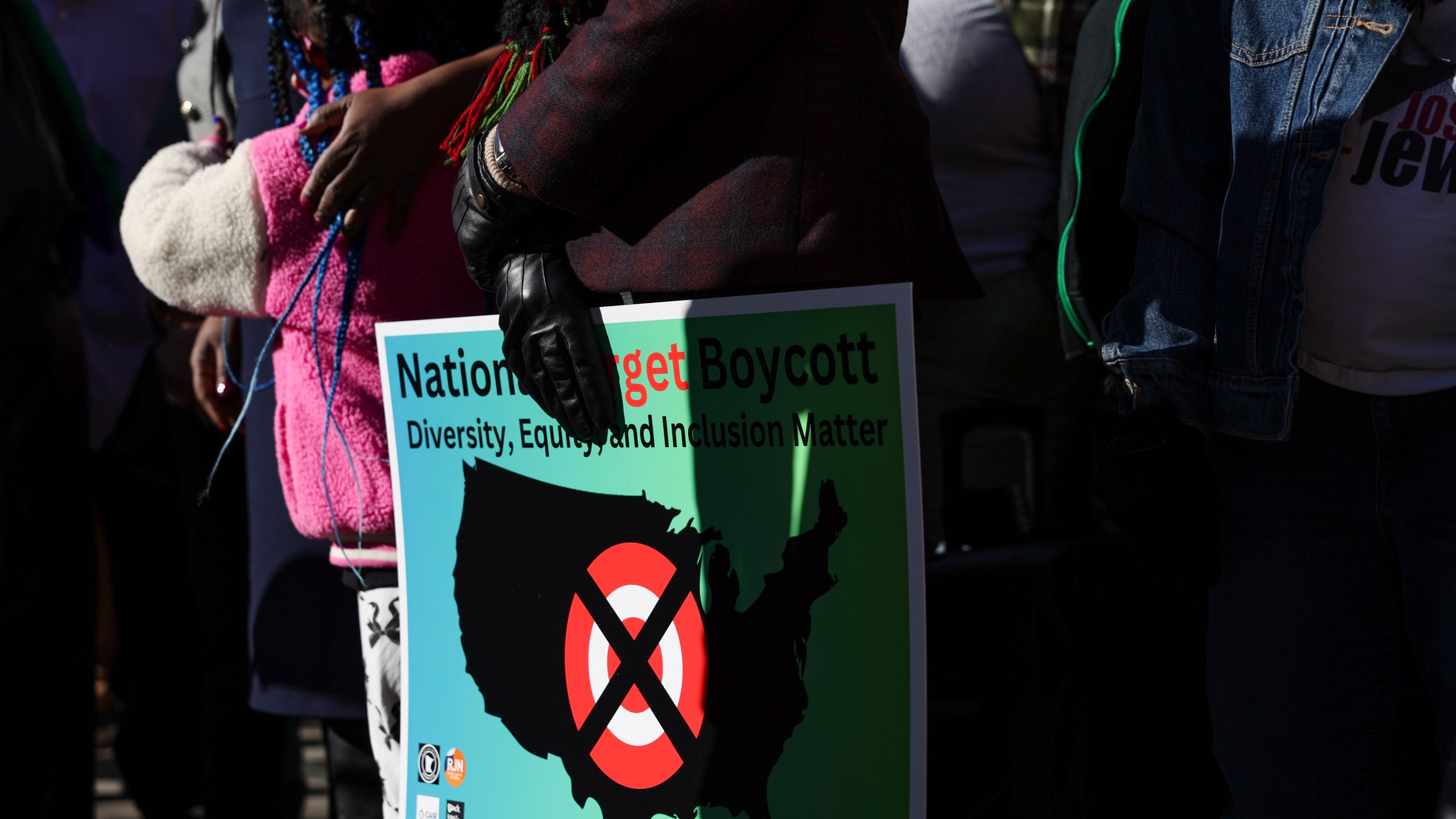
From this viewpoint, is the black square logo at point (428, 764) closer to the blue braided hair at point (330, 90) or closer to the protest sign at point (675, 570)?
the protest sign at point (675, 570)

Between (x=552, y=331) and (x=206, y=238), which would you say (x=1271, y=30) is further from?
(x=206, y=238)

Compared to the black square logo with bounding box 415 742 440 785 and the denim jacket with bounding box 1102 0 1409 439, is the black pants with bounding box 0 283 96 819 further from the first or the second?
the denim jacket with bounding box 1102 0 1409 439

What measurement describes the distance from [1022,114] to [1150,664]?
958 mm

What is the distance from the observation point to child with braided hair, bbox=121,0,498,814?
1.52 metres

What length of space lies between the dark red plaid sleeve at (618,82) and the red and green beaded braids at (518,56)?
8 centimetres

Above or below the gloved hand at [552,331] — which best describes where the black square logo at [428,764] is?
below

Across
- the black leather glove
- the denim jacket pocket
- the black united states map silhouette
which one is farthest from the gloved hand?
the denim jacket pocket

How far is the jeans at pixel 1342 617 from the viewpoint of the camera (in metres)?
1.27

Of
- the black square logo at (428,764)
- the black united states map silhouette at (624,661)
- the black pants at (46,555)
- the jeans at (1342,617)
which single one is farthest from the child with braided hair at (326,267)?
the jeans at (1342,617)

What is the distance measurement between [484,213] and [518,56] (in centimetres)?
23

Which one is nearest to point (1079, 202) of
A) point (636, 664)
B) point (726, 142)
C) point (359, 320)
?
point (726, 142)

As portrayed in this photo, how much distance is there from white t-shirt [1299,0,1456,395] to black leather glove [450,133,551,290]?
92cm

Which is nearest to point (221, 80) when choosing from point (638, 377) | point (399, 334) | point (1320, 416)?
point (399, 334)

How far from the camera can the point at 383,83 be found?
1574 millimetres
